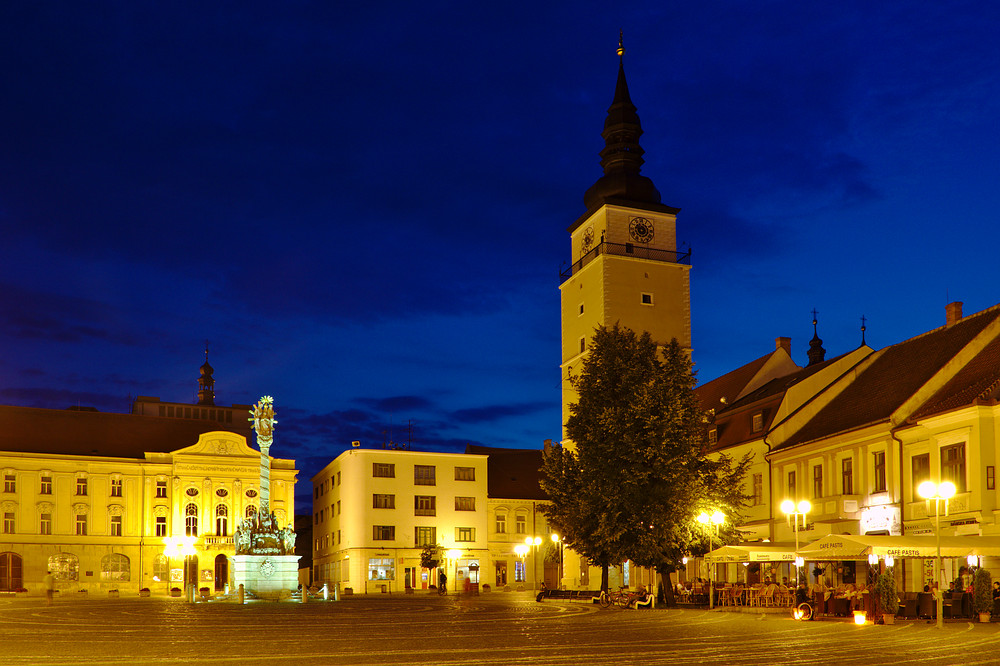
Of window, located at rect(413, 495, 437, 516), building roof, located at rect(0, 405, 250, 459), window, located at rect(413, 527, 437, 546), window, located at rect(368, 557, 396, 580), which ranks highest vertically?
building roof, located at rect(0, 405, 250, 459)

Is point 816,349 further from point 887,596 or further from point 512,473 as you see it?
point 887,596

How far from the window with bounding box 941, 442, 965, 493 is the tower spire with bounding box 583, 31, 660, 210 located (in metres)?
34.9

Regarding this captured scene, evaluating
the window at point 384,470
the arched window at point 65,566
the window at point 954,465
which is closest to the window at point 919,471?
the window at point 954,465

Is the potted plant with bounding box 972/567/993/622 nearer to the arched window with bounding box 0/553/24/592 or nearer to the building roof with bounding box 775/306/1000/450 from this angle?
the building roof with bounding box 775/306/1000/450

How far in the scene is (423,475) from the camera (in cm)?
7875

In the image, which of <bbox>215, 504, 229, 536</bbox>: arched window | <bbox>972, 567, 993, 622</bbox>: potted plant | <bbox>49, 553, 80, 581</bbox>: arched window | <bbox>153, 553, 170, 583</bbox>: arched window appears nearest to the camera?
<bbox>972, 567, 993, 622</bbox>: potted plant

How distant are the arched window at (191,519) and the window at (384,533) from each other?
56.0 feet

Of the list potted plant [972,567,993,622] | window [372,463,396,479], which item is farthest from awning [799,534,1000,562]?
window [372,463,396,479]

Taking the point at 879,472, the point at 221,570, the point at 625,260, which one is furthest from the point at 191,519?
the point at 879,472

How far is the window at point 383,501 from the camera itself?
77.0 meters

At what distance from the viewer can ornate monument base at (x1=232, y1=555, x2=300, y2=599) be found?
52.1m

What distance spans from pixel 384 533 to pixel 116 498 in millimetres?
22024

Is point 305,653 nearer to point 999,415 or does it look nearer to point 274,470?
point 999,415

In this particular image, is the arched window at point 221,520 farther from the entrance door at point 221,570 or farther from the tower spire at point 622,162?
the tower spire at point 622,162
